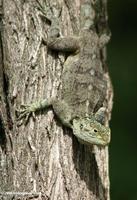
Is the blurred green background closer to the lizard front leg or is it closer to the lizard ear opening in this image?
the lizard ear opening

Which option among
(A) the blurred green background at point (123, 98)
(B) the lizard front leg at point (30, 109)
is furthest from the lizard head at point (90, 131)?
(A) the blurred green background at point (123, 98)

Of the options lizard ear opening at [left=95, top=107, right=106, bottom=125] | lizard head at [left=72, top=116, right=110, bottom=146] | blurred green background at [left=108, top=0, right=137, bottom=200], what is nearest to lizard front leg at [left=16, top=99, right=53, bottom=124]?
lizard head at [left=72, top=116, right=110, bottom=146]

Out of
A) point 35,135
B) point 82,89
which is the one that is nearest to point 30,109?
point 35,135

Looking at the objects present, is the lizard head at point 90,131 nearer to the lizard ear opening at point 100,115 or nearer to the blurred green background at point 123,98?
the lizard ear opening at point 100,115

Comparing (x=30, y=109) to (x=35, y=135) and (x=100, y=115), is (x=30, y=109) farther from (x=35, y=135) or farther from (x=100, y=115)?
(x=100, y=115)

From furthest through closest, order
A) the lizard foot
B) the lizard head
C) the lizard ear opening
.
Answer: the lizard ear opening < the lizard head < the lizard foot

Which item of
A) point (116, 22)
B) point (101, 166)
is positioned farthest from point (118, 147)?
point (101, 166)

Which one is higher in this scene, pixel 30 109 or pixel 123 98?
pixel 30 109

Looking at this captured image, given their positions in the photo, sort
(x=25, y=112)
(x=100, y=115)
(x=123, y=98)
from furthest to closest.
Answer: (x=123, y=98), (x=100, y=115), (x=25, y=112)
